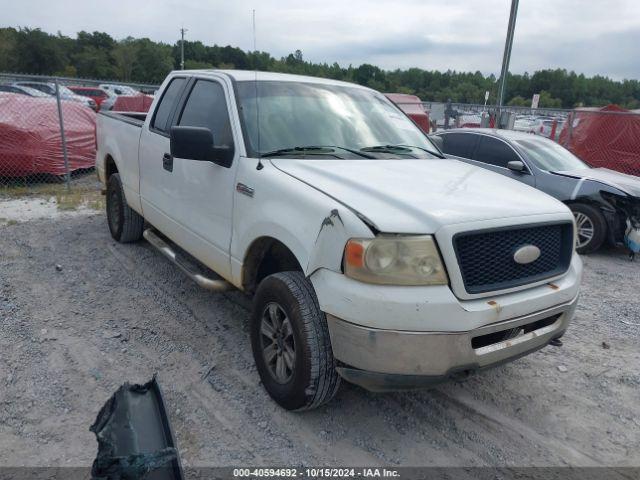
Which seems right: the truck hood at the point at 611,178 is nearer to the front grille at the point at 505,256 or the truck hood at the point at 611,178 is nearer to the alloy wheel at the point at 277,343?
the front grille at the point at 505,256

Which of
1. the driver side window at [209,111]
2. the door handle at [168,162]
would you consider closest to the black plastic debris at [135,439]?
the driver side window at [209,111]

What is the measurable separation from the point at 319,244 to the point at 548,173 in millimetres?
5819

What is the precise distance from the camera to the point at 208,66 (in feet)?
177

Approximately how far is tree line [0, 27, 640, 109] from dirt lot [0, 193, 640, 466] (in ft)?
165

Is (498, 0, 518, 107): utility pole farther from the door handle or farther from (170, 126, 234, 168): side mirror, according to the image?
(170, 126, 234, 168): side mirror

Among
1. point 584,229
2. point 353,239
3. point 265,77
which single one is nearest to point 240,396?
point 353,239

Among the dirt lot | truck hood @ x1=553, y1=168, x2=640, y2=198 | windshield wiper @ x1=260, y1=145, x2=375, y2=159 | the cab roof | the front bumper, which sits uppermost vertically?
the cab roof

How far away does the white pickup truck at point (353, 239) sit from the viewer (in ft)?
7.98

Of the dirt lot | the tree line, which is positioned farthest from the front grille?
the tree line

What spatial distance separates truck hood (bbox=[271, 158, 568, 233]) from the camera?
2.51 m

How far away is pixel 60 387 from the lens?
3.18m

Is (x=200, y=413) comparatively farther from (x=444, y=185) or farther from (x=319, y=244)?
(x=444, y=185)

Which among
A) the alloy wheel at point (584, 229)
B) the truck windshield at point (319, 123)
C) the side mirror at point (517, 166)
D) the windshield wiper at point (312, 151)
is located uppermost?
the truck windshield at point (319, 123)

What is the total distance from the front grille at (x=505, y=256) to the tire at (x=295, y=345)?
2.61 ft
